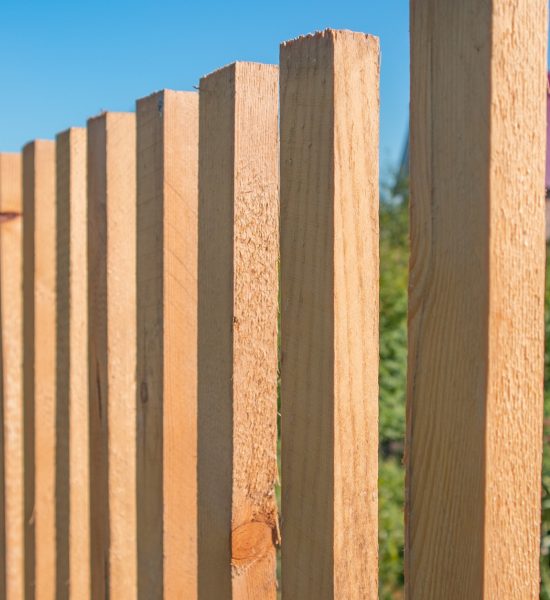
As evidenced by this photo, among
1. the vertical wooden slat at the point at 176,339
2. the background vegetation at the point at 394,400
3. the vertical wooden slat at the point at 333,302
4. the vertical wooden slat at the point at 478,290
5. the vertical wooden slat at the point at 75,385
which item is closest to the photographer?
the vertical wooden slat at the point at 478,290

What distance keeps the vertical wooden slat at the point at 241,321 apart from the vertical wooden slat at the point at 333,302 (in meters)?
0.14

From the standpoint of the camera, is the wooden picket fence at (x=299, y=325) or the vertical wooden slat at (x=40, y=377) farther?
the vertical wooden slat at (x=40, y=377)

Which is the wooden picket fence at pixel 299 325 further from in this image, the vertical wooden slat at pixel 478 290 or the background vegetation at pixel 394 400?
the background vegetation at pixel 394 400

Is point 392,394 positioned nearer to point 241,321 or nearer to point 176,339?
point 176,339

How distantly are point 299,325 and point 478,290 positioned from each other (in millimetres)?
297

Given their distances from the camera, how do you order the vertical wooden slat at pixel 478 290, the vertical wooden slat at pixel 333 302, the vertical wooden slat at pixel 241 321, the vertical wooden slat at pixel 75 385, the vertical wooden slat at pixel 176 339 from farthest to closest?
the vertical wooden slat at pixel 75 385, the vertical wooden slat at pixel 176 339, the vertical wooden slat at pixel 241 321, the vertical wooden slat at pixel 333 302, the vertical wooden slat at pixel 478 290

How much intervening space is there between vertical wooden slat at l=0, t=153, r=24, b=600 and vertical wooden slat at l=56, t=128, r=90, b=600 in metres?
0.43

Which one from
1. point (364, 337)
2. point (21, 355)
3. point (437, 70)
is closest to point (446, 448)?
point (364, 337)

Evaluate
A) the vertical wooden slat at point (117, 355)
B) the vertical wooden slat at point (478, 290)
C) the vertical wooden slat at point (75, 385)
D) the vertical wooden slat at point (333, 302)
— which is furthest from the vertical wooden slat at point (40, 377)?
the vertical wooden slat at point (478, 290)

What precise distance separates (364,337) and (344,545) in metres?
0.29

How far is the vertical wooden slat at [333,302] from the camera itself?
1.04 meters

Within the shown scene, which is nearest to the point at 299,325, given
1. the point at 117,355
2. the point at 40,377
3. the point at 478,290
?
the point at 478,290

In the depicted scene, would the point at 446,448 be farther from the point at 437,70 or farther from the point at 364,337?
the point at 437,70

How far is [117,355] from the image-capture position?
177 centimetres
